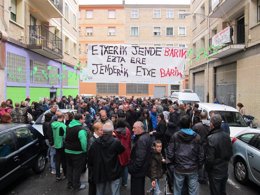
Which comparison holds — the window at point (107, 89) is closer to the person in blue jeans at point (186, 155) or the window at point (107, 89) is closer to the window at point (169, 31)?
the window at point (169, 31)

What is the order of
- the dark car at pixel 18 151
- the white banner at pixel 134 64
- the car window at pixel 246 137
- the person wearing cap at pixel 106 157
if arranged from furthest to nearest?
the white banner at pixel 134 64 → the car window at pixel 246 137 → the dark car at pixel 18 151 → the person wearing cap at pixel 106 157

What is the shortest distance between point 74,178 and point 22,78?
11.2m

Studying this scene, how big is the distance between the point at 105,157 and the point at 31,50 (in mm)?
14187

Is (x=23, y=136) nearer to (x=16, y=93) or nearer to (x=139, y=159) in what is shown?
(x=139, y=159)

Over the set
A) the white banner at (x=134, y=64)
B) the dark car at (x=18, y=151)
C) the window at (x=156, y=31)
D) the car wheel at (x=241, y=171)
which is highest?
the window at (x=156, y=31)

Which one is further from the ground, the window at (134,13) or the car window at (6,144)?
the window at (134,13)

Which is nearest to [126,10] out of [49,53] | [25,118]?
[49,53]

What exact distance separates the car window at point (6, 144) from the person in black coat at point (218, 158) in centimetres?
412

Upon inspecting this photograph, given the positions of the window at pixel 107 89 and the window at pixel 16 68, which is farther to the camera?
the window at pixel 107 89

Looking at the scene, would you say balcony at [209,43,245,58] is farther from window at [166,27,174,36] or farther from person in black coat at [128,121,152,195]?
window at [166,27,174,36]

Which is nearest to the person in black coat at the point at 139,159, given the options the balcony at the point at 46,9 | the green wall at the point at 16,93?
the green wall at the point at 16,93

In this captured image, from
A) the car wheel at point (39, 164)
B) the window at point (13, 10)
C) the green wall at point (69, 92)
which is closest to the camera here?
the car wheel at point (39, 164)

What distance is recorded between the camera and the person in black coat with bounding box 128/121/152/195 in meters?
4.73

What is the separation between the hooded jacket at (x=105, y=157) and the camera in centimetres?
470
